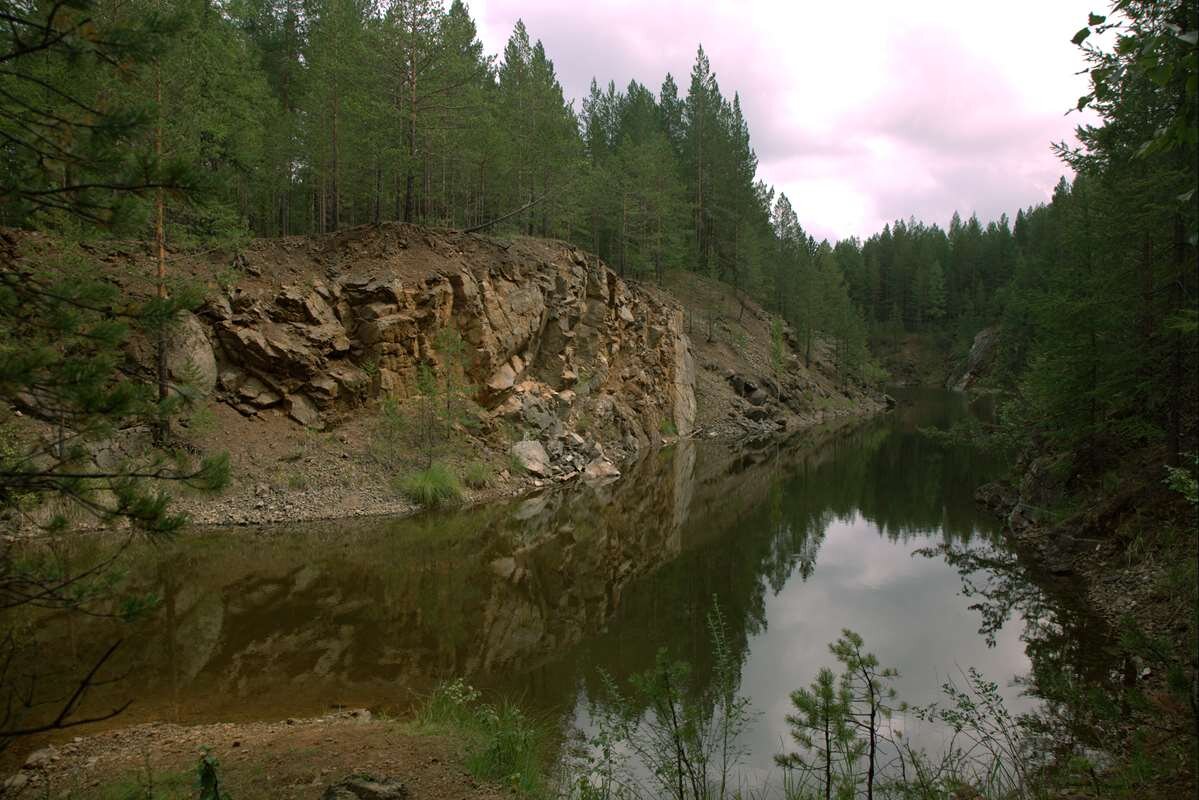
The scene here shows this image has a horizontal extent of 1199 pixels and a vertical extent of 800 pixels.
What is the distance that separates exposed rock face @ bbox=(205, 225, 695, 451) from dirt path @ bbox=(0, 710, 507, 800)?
49.8 ft

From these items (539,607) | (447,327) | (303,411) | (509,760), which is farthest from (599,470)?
(509,760)

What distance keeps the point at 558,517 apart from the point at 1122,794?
1647 cm

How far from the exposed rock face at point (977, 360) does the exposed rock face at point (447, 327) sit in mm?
53899

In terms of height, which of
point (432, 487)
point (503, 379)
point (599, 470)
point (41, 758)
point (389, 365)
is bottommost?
point (41, 758)

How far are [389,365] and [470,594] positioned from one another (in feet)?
40.5

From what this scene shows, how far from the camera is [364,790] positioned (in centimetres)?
526

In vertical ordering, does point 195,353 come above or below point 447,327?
below

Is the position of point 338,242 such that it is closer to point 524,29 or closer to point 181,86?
point 181,86

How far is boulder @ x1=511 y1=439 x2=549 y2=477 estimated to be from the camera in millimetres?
24797

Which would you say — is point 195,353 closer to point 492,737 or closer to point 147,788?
point 147,788

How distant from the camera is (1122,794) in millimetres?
4652

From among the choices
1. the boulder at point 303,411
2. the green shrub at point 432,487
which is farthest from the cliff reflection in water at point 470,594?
the boulder at point 303,411

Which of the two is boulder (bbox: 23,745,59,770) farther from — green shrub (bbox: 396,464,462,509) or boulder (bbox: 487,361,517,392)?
boulder (bbox: 487,361,517,392)

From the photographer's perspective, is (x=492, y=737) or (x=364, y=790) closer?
(x=364, y=790)
